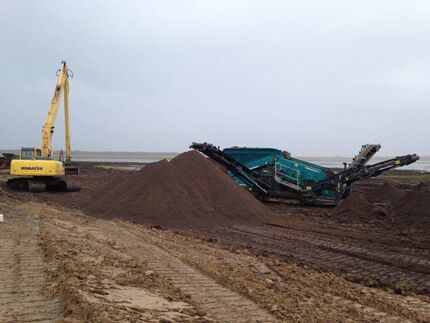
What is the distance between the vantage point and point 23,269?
205 inches

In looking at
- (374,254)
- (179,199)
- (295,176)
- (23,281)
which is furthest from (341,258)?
(295,176)

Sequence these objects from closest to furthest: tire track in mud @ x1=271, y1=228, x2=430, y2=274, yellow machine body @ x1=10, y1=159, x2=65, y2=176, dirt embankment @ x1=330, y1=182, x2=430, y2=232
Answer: tire track in mud @ x1=271, y1=228, x2=430, y2=274, dirt embankment @ x1=330, y1=182, x2=430, y2=232, yellow machine body @ x1=10, y1=159, x2=65, y2=176

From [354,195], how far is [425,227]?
12.1ft

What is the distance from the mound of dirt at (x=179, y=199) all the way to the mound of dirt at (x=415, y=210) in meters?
4.16

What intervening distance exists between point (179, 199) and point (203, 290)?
8.66 meters

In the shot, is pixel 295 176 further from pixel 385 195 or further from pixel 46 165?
pixel 46 165

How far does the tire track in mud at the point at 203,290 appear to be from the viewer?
4.26m

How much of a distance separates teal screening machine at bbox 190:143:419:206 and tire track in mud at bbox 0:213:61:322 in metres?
11.8

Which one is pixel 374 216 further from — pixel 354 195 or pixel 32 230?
pixel 32 230

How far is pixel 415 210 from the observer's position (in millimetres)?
13672

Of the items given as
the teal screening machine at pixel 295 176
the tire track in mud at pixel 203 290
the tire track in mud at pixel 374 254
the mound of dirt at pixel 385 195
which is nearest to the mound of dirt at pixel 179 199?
the tire track in mud at pixel 374 254

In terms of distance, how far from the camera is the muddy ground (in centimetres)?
409

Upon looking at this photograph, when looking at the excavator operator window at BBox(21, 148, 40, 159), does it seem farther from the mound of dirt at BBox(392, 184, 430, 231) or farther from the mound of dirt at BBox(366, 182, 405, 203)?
the mound of dirt at BBox(392, 184, 430, 231)

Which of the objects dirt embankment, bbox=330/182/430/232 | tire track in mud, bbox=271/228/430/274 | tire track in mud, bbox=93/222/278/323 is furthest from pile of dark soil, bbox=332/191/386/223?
tire track in mud, bbox=93/222/278/323
